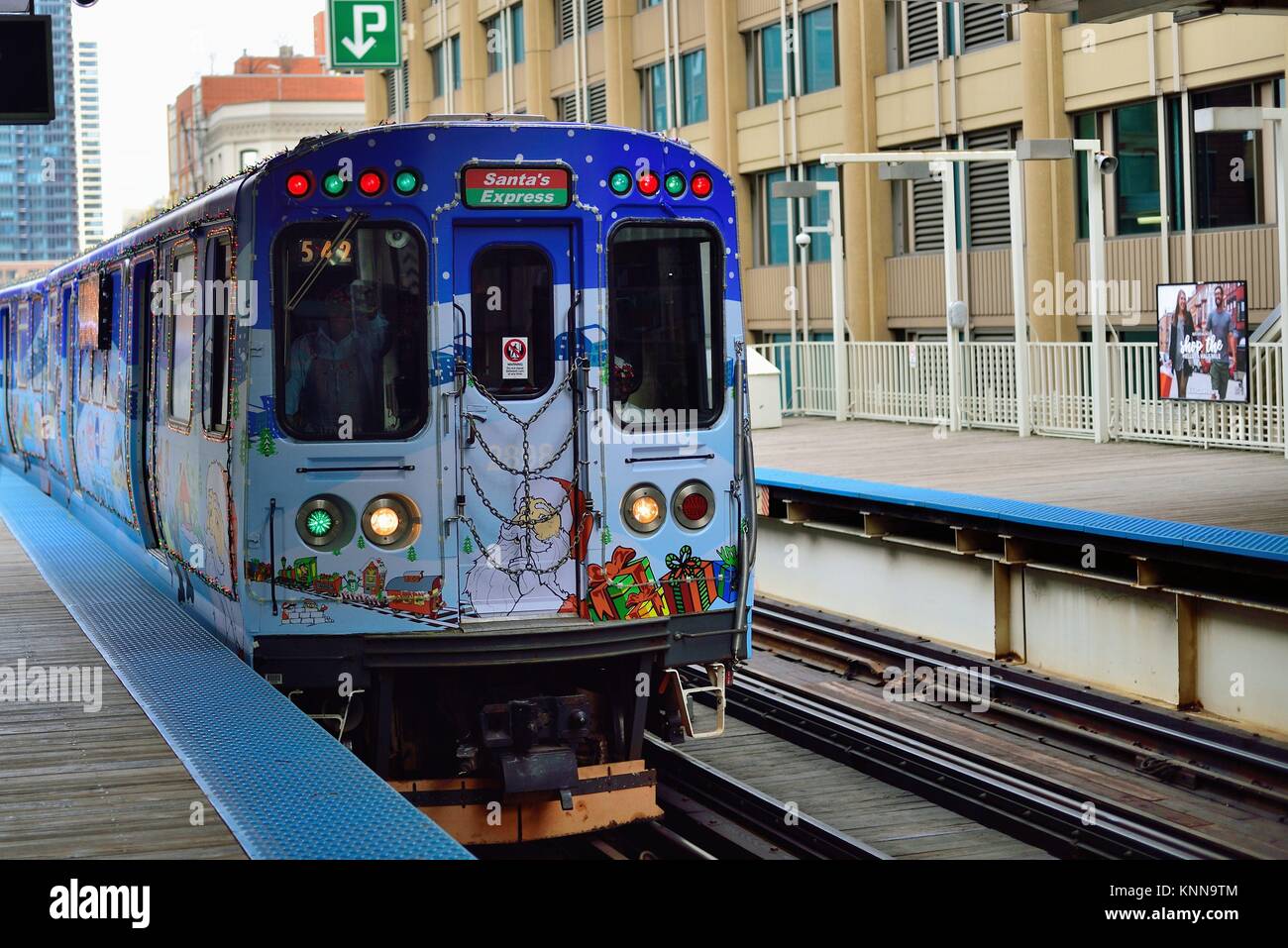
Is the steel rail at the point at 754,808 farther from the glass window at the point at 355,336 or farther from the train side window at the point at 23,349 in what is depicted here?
the train side window at the point at 23,349

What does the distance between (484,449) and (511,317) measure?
0.64m

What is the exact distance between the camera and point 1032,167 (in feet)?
81.3

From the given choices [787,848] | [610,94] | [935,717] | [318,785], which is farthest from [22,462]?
[610,94]

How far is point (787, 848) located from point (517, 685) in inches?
80.0

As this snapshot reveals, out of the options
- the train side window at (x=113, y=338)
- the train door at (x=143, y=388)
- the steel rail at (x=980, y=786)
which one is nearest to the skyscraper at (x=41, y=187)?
the train side window at (x=113, y=338)

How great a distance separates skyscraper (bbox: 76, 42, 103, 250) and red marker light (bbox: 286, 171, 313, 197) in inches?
6534

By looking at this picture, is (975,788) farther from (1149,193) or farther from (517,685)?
(1149,193)

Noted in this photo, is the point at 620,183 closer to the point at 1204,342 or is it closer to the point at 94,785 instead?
the point at 94,785

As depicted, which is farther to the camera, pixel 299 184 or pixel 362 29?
pixel 362 29

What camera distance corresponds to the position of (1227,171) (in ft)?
70.8

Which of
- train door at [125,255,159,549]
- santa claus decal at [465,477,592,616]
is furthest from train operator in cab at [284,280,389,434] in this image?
train door at [125,255,159,549]

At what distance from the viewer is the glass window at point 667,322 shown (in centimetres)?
842

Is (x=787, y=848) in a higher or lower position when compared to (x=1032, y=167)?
lower

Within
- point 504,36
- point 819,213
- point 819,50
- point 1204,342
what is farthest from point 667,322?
point 504,36
